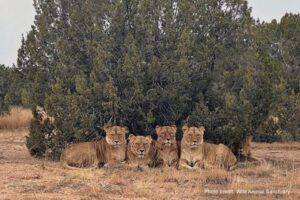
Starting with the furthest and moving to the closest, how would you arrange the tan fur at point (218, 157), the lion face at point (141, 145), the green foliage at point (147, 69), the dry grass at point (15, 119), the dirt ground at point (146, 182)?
the dry grass at point (15, 119) < the green foliage at point (147, 69) < the tan fur at point (218, 157) < the lion face at point (141, 145) < the dirt ground at point (146, 182)

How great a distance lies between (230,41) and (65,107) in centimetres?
437

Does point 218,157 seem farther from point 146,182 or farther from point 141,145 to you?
point 146,182

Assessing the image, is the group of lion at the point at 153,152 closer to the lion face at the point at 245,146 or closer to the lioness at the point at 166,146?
the lioness at the point at 166,146

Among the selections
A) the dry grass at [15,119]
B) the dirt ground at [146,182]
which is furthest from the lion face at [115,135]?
the dry grass at [15,119]

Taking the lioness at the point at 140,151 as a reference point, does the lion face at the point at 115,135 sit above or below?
above

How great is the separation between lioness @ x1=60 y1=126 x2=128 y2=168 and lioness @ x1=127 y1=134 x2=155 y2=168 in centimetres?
22

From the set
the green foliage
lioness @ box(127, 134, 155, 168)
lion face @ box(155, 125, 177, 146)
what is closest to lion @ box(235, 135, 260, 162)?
the green foliage

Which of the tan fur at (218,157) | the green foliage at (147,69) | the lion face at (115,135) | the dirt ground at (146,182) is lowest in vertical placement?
the dirt ground at (146,182)

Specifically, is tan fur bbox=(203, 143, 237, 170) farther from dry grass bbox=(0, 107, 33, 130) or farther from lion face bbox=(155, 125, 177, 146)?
dry grass bbox=(0, 107, 33, 130)

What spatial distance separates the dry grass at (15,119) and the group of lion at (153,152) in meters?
12.2

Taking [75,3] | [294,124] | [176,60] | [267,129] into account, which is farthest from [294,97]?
[75,3]

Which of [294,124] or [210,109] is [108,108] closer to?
[210,109]

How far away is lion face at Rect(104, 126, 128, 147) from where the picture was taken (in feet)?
42.3

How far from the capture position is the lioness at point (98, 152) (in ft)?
42.2
